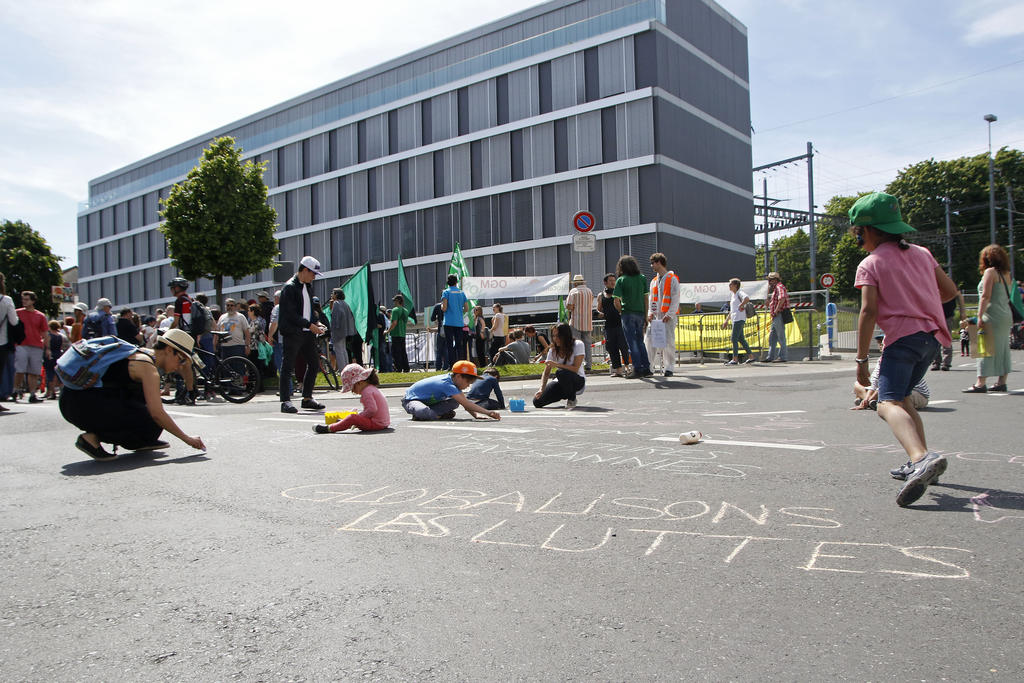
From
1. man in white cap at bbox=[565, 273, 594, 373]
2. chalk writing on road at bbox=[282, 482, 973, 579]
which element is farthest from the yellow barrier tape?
chalk writing on road at bbox=[282, 482, 973, 579]

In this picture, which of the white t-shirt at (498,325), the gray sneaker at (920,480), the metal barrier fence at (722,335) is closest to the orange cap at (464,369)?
the gray sneaker at (920,480)

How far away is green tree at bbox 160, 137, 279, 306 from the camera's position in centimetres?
3700

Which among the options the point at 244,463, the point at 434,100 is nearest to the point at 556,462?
the point at 244,463

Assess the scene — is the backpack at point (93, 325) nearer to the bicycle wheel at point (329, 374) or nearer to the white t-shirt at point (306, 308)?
the bicycle wheel at point (329, 374)

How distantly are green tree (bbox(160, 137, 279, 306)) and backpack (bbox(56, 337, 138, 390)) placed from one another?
3254 centimetres

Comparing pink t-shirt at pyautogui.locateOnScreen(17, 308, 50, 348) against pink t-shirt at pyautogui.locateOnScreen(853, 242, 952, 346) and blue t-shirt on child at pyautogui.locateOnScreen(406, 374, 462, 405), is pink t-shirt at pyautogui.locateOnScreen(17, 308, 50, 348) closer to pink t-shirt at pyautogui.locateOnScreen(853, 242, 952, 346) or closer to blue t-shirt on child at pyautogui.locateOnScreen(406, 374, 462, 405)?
blue t-shirt on child at pyautogui.locateOnScreen(406, 374, 462, 405)

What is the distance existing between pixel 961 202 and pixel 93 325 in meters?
62.5

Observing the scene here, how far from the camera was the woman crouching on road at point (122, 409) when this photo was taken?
582 cm

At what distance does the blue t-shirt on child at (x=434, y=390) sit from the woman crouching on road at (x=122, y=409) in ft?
9.20

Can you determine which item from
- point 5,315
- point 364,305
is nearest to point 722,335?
point 364,305

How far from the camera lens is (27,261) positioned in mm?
59500

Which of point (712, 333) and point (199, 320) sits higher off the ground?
point (199, 320)

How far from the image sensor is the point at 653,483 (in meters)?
4.55

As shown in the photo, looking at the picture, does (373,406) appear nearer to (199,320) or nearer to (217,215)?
(199,320)
